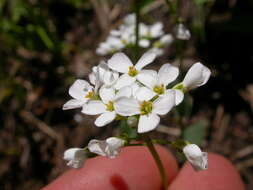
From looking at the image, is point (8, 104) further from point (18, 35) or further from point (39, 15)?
point (39, 15)

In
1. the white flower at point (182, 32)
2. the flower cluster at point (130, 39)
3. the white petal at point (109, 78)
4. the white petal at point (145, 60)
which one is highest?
the flower cluster at point (130, 39)

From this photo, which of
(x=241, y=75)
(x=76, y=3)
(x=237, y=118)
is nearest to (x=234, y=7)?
(x=241, y=75)

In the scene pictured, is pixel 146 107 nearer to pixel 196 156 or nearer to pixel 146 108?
pixel 146 108

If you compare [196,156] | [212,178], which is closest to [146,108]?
[196,156]

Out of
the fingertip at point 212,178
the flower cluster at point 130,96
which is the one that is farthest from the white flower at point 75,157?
the fingertip at point 212,178

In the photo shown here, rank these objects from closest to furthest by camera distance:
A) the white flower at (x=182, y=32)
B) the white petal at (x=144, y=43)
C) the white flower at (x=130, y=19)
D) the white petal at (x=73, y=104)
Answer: the white petal at (x=73, y=104) < the white flower at (x=182, y=32) < the white petal at (x=144, y=43) < the white flower at (x=130, y=19)

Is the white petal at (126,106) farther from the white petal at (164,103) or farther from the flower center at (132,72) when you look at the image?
the flower center at (132,72)
